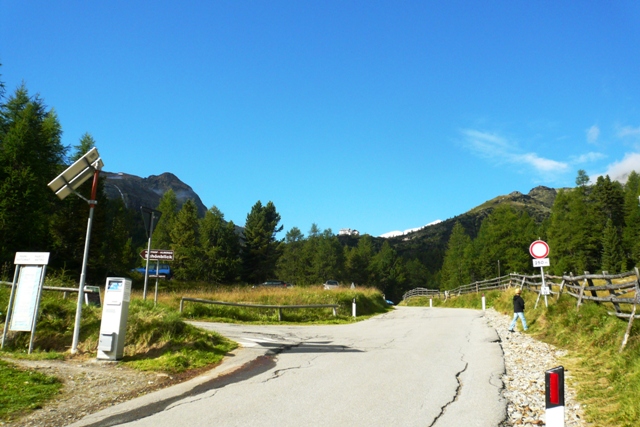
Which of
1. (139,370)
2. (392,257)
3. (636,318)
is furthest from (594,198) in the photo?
(139,370)

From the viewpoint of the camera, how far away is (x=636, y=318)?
956cm

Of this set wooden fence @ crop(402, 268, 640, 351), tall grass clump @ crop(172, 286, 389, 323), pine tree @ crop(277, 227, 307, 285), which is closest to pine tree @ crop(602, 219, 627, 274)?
wooden fence @ crop(402, 268, 640, 351)

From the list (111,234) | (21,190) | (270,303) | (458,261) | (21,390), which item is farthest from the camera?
(458,261)

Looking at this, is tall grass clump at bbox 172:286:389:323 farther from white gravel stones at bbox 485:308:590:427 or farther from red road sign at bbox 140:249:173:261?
white gravel stones at bbox 485:308:590:427

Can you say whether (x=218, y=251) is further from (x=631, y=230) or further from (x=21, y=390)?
(x=631, y=230)

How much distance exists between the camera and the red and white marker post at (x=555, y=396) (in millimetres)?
3990

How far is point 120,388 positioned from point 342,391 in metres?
3.55

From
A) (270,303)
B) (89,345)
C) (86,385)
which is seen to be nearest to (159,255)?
(89,345)

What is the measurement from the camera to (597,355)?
1003 centimetres

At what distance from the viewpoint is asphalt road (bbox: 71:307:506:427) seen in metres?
6.15

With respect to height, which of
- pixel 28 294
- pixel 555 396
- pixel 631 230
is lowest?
pixel 555 396

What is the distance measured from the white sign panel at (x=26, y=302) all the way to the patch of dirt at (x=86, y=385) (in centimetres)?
98

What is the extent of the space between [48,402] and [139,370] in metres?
2.22

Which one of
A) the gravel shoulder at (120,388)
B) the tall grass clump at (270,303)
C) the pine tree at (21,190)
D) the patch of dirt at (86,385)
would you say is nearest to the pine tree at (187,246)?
the pine tree at (21,190)
